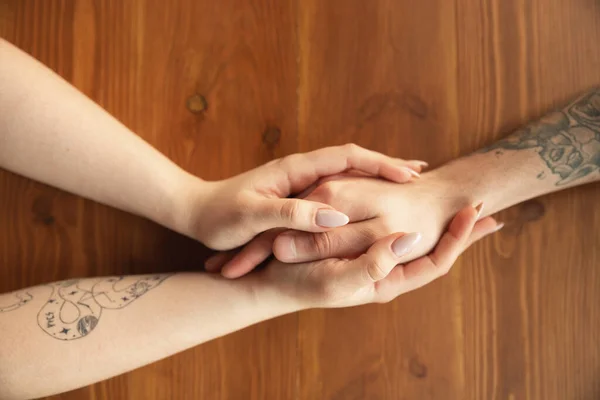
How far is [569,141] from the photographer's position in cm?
81

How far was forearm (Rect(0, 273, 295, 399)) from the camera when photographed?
65cm

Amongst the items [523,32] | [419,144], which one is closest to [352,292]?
[419,144]

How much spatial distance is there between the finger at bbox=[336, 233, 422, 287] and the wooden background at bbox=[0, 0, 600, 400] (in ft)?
0.79

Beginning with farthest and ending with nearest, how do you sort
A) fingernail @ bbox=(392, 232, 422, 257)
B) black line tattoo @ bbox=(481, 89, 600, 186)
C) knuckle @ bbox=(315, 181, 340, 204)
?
black line tattoo @ bbox=(481, 89, 600, 186) → knuckle @ bbox=(315, 181, 340, 204) → fingernail @ bbox=(392, 232, 422, 257)

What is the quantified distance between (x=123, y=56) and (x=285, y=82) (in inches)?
12.2

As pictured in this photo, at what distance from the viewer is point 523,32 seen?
864 mm

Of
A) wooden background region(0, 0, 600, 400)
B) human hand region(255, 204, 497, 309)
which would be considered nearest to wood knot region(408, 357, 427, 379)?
wooden background region(0, 0, 600, 400)

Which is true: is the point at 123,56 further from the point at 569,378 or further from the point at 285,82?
the point at 569,378

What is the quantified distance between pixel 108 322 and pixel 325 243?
37 cm

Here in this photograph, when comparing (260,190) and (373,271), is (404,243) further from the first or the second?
(260,190)

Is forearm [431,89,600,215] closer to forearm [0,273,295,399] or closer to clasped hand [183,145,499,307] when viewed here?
clasped hand [183,145,499,307]

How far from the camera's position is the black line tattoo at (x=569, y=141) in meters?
0.81

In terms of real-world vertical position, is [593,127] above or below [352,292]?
above

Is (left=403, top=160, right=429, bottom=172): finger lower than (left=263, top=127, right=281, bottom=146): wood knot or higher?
lower
